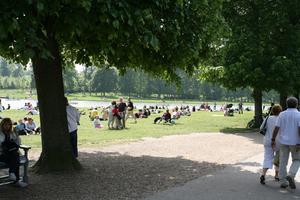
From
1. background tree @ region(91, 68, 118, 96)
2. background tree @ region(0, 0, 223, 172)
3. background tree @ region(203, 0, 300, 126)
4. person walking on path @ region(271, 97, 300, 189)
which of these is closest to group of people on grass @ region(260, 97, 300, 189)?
person walking on path @ region(271, 97, 300, 189)

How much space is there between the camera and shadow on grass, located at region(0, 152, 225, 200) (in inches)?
354

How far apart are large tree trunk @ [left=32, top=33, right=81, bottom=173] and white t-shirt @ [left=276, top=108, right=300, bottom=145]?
15.4ft

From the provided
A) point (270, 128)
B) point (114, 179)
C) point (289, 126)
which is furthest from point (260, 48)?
point (114, 179)

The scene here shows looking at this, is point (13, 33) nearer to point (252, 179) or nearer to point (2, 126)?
point (2, 126)

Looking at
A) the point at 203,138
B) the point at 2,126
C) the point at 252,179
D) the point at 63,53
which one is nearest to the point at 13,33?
the point at 2,126

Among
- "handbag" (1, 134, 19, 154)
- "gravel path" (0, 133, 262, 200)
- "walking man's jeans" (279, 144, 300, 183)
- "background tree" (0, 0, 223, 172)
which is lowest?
"gravel path" (0, 133, 262, 200)

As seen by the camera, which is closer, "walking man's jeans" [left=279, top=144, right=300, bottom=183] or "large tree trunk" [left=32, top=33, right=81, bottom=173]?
"walking man's jeans" [left=279, top=144, right=300, bottom=183]

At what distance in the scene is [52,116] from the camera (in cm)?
1109

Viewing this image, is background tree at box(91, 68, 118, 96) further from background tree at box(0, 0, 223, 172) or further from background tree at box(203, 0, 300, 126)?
background tree at box(0, 0, 223, 172)

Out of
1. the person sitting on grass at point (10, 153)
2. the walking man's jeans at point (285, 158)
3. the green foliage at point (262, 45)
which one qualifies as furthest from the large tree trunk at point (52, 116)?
the green foliage at point (262, 45)

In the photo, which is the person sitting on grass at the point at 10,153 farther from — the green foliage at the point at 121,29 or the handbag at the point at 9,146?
the green foliage at the point at 121,29

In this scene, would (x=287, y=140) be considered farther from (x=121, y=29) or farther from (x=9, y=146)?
(x=9, y=146)

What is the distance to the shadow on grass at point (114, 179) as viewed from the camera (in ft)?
29.5

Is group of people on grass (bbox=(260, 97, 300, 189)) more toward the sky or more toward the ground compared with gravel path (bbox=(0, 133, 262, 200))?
more toward the sky
